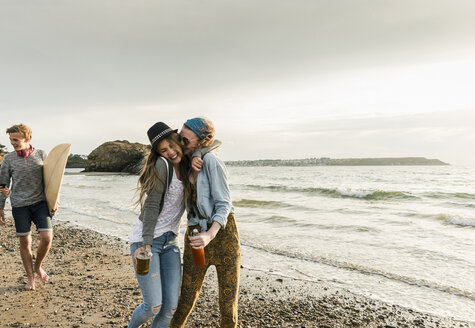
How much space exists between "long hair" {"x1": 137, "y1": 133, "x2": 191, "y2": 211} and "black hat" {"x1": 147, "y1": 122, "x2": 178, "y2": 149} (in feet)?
0.12

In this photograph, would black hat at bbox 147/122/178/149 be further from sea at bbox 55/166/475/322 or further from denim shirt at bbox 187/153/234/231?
sea at bbox 55/166/475/322

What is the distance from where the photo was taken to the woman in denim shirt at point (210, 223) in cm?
264

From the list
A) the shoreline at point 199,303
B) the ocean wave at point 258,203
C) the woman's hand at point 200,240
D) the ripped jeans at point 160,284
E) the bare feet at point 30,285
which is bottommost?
the ocean wave at point 258,203

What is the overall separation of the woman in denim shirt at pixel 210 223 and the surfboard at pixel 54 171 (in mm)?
3034

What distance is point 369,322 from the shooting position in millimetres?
4605

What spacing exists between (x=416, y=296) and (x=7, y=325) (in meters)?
5.86

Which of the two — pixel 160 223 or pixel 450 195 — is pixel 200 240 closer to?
pixel 160 223

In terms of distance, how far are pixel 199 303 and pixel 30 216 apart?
111 inches

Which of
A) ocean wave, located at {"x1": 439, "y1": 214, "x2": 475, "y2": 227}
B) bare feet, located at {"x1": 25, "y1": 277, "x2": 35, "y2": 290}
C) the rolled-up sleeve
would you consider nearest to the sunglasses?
the rolled-up sleeve

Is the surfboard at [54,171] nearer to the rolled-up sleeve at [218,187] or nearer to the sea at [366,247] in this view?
the sea at [366,247]

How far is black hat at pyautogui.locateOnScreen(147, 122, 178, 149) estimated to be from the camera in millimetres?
2672

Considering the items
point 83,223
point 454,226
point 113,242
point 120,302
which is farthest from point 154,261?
point 454,226

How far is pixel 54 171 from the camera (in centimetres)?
500

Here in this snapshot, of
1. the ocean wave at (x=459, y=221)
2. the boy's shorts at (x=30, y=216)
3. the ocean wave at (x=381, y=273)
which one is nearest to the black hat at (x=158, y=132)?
the boy's shorts at (x=30, y=216)
